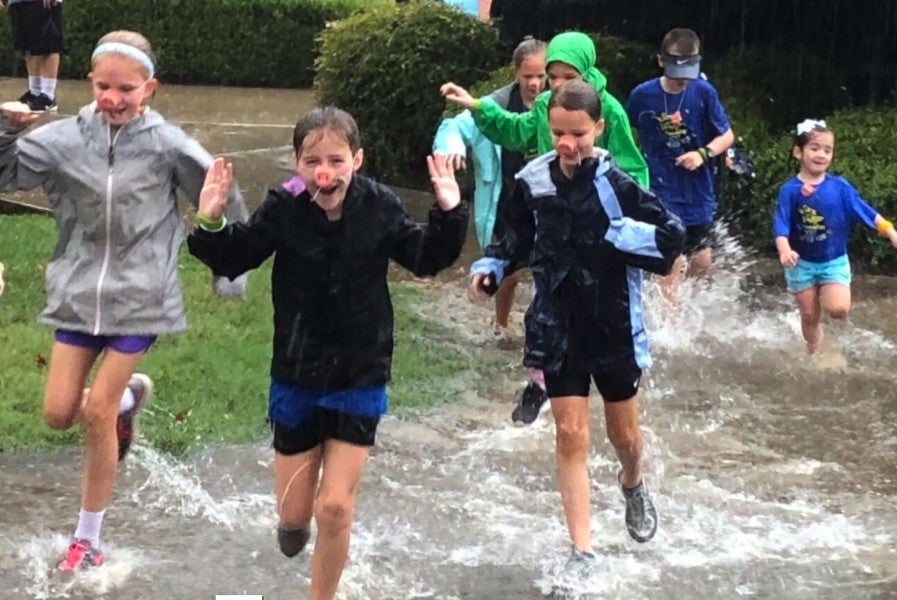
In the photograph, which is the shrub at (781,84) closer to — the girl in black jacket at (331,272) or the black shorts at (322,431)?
the girl in black jacket at (331,272)

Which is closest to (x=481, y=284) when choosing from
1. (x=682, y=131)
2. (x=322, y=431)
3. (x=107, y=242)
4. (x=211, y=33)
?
(x=322, y=431)

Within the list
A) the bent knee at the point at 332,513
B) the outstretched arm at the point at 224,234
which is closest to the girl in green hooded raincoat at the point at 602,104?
the outstretched arm at the point at 224,234

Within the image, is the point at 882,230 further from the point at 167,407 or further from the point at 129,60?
the point at 129,60

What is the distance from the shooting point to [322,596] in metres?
4.38

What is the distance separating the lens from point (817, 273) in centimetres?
782

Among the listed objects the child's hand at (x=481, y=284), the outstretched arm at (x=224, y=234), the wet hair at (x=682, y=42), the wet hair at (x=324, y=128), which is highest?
the wet hair at (x=324, y=128)

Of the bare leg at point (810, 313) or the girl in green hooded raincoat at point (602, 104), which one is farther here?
the bare leg at point (810, 313)

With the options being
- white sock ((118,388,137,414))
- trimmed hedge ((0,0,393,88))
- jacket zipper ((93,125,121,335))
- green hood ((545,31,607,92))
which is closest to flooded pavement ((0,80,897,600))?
white sock ((118,388,137,414))

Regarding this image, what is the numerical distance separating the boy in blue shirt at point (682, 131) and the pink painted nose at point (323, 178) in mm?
4295

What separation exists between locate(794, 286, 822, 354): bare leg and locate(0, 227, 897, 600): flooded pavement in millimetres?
146

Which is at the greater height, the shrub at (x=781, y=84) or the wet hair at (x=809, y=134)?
the wet hair at (x=809, y=134)

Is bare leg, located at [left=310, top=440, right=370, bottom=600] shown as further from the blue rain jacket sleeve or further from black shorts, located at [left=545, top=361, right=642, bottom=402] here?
the blue rain jacket sleeve

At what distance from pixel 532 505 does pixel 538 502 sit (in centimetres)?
5

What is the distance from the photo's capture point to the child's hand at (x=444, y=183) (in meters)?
4.27
